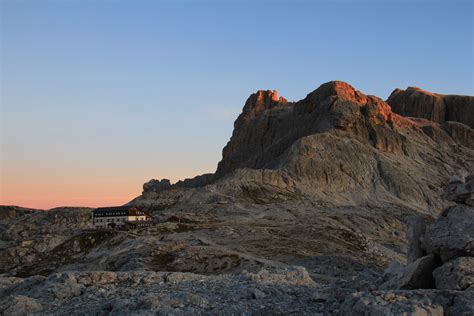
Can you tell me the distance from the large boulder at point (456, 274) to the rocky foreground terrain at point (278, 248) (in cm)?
6

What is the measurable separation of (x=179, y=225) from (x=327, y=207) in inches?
2234

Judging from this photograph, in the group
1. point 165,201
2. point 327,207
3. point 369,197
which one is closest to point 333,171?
point 369,197

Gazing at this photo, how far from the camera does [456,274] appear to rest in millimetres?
23469

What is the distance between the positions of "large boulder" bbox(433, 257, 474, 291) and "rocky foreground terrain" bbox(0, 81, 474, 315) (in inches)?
2.5

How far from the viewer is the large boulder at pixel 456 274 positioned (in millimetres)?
22906

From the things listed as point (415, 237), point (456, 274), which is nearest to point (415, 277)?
point (456, 274)

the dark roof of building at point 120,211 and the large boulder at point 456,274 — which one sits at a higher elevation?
the dark roof of building at point 120,211

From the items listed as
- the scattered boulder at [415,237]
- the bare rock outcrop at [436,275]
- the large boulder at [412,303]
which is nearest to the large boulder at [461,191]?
the bare rock outcrop at [436,275]

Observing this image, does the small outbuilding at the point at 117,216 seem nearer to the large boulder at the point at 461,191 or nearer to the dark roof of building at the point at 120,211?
the dark roof of building at the point at 120,211

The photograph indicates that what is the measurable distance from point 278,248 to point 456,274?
174 feet

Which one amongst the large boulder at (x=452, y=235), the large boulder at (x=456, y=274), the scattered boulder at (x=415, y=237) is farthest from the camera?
the scattered boulder at (x=415, y=237)

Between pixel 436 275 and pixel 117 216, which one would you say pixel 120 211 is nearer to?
pixel 117 216

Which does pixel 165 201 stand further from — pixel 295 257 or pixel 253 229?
pixel 295 257

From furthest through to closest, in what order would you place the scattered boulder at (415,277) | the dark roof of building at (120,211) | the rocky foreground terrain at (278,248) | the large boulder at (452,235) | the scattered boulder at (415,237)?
the dark roof of building at (120,211) < the scattered boulder at (415,237) < the large boulder at (452,235) < the scattered boulder at (415,277) < the rocky foreground terrain at (278,248)
